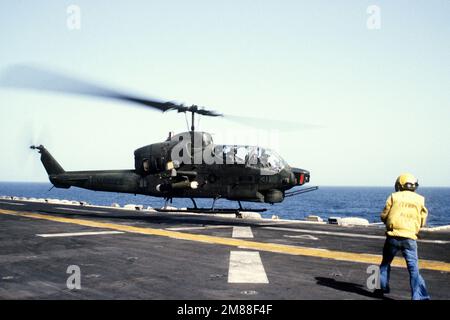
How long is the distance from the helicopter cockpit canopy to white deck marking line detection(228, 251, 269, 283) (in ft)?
19.9

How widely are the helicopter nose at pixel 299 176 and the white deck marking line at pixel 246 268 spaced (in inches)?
238

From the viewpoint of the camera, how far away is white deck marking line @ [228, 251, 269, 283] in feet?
23.2

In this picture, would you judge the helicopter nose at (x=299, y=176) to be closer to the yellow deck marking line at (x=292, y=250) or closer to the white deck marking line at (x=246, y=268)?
the yellow deck marking line at (x=292, y=250)

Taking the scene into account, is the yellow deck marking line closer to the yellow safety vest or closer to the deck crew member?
the deck crew member

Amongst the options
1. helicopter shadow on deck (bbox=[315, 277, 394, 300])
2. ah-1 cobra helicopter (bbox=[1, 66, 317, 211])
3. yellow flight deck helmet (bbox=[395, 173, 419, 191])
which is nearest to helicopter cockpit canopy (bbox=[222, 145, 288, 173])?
ah-1 cobra helicopter (bbox=[1, 66, 317, 211])

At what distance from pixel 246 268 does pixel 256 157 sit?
8.09 metres

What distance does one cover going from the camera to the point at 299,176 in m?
15.6

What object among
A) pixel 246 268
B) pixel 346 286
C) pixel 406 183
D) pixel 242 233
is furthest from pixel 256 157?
pixel 406 183

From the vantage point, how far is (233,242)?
39.3ft

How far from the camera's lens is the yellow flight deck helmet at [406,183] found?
6137mm

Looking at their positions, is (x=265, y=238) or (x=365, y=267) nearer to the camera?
(x=365, y=267)
